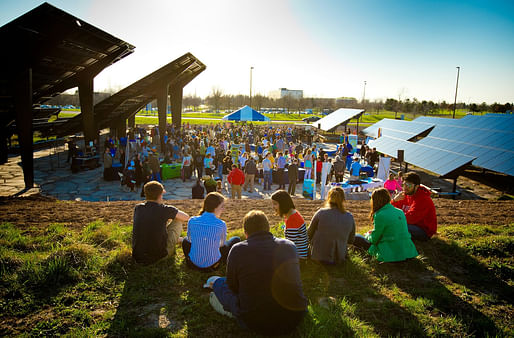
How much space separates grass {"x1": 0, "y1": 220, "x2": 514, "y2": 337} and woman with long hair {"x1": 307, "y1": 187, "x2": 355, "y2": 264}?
28cm

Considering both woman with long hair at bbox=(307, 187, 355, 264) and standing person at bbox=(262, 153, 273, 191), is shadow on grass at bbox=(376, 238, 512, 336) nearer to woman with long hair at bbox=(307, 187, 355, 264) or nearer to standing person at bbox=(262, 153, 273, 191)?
woman with long hair at bbox=(307, 187, 355, 264)

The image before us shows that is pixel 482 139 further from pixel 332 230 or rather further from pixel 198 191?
pixel 332 230

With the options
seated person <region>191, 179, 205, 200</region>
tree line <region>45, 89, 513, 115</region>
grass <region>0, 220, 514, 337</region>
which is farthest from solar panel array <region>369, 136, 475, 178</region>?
tree line <region>45, 89, 513, 115</region>

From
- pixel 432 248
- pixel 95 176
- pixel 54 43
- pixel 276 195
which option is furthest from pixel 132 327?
pixel 95 176

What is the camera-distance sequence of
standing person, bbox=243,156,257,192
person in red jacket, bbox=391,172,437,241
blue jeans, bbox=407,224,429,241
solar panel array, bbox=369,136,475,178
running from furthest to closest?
standing person, bbox=243,156,257,192
solar panel array, bbox=369,136,475,178
blue jeans, bbox=407,224,429,241
person in red jacket, bbox=391,172,437,241

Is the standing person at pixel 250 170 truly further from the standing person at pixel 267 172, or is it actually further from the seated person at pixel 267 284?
the seated person at pixel 267 284

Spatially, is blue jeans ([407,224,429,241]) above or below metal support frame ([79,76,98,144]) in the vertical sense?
below

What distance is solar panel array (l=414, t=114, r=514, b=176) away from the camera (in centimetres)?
1470

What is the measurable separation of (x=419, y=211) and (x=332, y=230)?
2272 mm

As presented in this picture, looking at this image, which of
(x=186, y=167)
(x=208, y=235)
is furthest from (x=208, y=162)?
(x=208, y=235)

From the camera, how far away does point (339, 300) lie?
12.4 ft

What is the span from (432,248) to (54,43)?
48.2 ft

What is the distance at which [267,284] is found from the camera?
8.92ft

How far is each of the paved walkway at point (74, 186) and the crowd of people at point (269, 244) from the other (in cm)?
815
